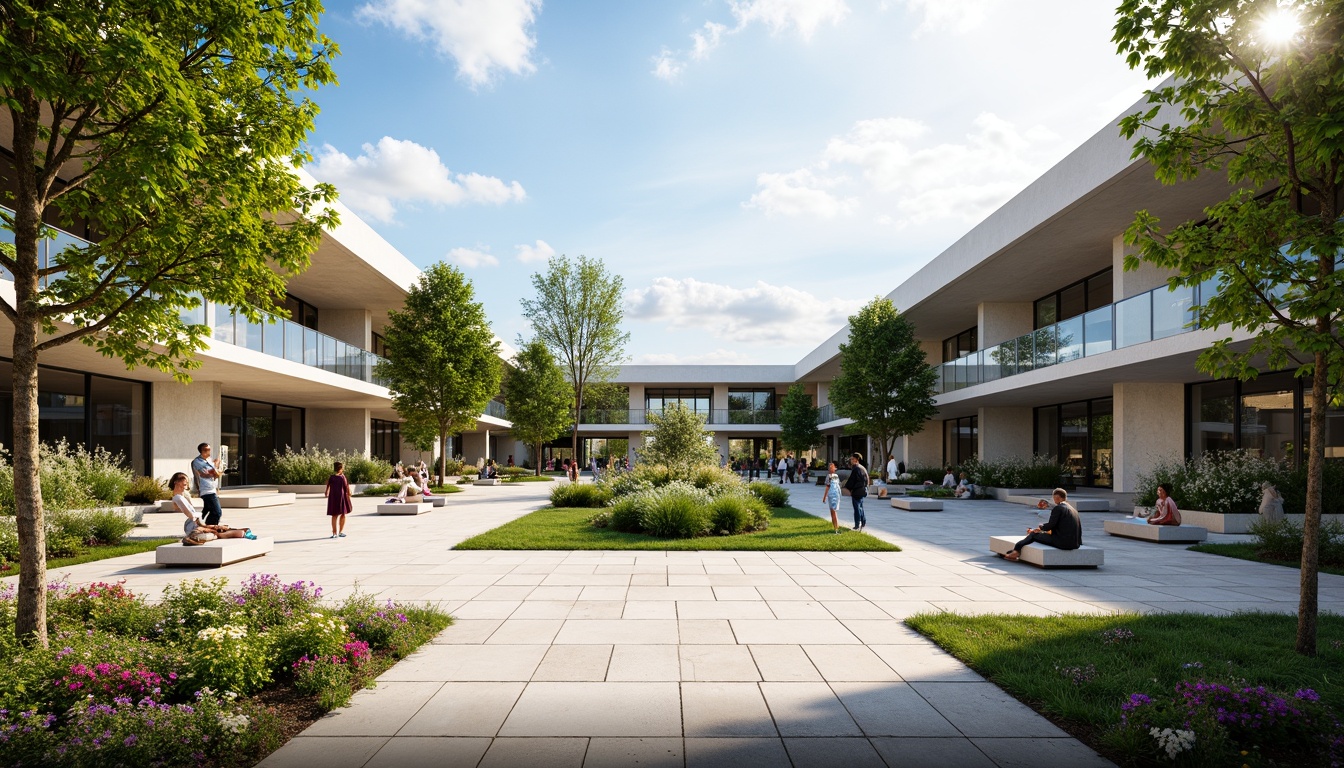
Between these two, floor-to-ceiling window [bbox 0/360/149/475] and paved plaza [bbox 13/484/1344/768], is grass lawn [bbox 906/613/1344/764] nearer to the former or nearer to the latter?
paved plaza [bbox 13/484/1344/768]

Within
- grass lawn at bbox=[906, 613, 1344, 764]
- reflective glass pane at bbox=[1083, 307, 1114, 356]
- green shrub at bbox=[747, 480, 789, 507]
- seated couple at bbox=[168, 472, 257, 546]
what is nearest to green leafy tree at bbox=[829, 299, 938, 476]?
green shrub at bbox=[747, 480, 789, 507]

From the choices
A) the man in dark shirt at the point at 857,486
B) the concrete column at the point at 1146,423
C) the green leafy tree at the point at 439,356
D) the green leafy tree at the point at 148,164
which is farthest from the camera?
the green leafy tree at the point at 439,356

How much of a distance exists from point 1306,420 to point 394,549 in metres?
19.1

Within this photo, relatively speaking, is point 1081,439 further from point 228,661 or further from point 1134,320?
point 228,661

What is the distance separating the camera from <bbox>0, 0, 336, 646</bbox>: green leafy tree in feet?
15.5

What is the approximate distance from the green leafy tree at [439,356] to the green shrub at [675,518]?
46.0 ft

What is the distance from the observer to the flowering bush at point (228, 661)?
14.6ft

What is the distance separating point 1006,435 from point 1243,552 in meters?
15.6

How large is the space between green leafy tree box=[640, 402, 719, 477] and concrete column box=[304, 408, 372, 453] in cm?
1500

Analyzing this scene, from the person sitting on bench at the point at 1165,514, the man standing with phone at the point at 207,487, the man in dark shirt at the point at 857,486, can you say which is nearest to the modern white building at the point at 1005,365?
the person sitting on bench at the point at 1165,514

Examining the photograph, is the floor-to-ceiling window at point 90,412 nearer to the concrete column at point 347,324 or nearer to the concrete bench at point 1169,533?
the concrete column at point 347,324

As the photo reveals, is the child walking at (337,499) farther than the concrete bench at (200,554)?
Yes

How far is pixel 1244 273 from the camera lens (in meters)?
5.68

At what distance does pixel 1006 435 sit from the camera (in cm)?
2672
